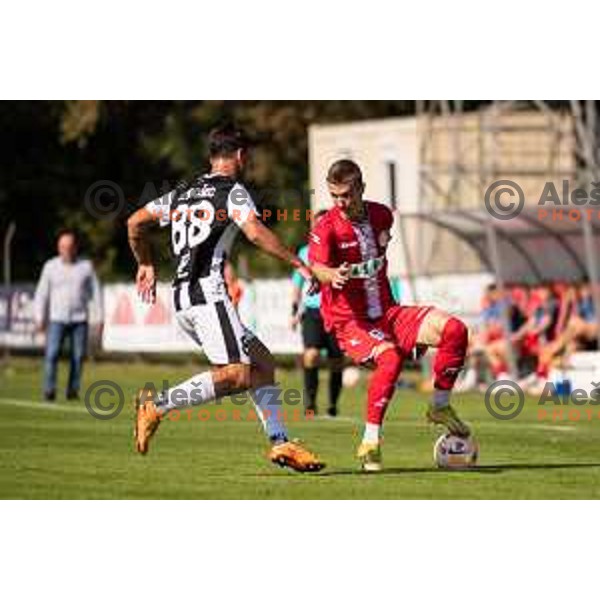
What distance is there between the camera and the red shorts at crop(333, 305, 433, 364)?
14.3 metres

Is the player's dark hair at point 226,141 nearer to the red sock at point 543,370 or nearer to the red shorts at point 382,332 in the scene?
the red shorts at point 382,332

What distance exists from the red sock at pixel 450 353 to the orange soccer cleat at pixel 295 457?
1.19 meters

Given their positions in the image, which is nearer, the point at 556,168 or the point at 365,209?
the point at 365,209

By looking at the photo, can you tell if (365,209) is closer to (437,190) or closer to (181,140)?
(437,190)

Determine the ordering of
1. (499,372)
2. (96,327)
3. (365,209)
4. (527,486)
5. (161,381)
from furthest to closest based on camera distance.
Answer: (96,327)
(161,381)
(499,372)
(365,209)
(527,486)

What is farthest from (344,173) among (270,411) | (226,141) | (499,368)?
(499,368)

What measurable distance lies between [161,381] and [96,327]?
24.7 feet

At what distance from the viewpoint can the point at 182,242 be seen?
45.4 feet

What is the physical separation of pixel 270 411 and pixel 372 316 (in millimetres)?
1227

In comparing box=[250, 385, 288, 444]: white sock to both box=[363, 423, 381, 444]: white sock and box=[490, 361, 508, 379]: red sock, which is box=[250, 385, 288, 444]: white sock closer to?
box=[363, 423, 381, 444]: white sock

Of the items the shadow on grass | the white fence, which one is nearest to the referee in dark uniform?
the shadow on grass

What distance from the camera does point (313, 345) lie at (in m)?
21.4

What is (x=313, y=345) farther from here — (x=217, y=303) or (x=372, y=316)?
(x=217, y=303)
